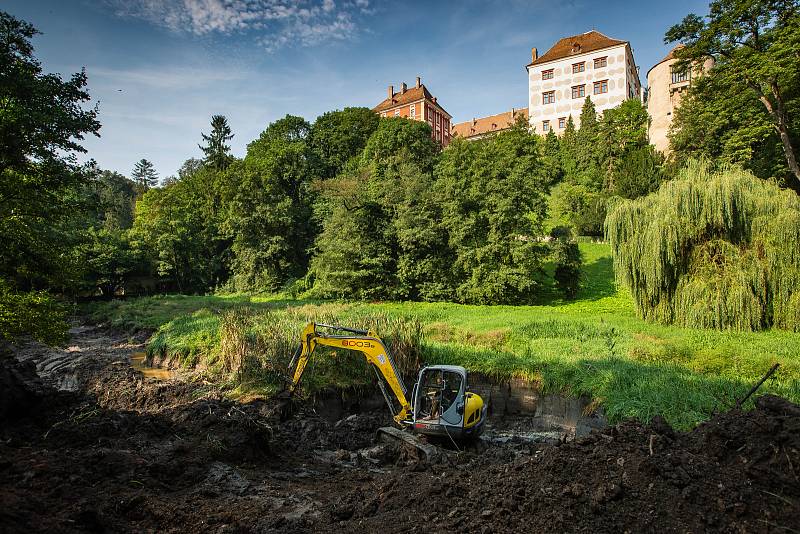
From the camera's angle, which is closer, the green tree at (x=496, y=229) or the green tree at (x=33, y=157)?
the green tree at (x=33, y=157)

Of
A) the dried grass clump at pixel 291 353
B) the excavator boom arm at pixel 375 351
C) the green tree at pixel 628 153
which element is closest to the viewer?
the excavator boom arm at pixel 375 351

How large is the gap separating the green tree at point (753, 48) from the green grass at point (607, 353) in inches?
495

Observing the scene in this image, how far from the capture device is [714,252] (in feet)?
55.4

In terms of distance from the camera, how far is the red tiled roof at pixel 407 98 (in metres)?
66.9

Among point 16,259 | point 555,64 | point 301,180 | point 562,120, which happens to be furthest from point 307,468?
point 555,64

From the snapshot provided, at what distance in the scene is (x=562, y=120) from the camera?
192ft

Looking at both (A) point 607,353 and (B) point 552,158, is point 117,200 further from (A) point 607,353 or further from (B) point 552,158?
(A) point 607,353

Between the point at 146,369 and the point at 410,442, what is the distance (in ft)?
41.9

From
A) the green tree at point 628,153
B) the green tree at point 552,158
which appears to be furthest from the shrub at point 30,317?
the green tree at point 552,158

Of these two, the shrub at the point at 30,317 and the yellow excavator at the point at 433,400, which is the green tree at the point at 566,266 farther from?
the shrub at the point at 30,317

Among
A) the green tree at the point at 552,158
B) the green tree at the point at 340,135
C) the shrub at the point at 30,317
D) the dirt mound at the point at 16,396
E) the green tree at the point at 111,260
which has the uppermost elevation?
the green tree at the point at 340,135

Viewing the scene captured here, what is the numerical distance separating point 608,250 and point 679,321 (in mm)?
20399

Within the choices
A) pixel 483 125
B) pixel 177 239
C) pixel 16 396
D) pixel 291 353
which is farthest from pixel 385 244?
pixel 483 125

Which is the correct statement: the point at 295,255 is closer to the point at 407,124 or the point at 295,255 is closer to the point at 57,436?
the point at 407,124
